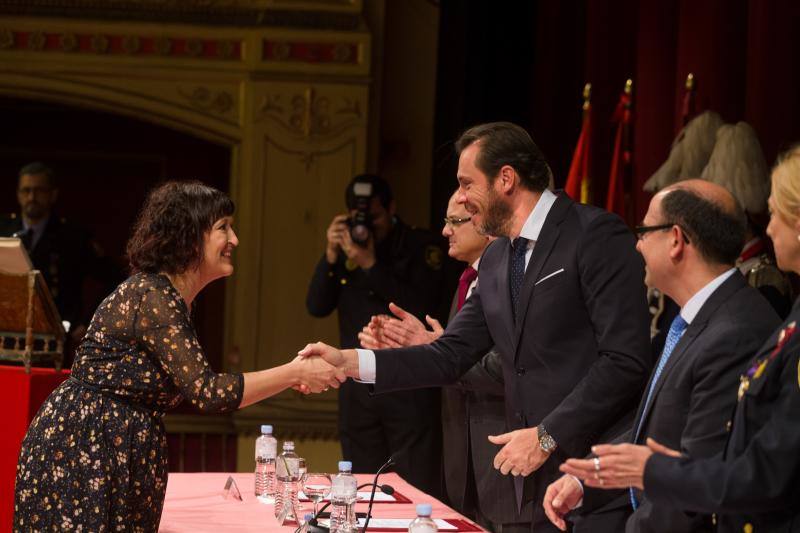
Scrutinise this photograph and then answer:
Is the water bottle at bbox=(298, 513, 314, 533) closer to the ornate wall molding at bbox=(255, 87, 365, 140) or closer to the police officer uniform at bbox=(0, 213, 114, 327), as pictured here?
the police officer uniform at bbox=(0, 213, 114, 327)

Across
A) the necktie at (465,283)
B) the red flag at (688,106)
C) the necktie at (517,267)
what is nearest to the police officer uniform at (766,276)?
the necktie at (517,267)

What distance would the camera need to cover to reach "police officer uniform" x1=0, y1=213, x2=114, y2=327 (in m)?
5.56

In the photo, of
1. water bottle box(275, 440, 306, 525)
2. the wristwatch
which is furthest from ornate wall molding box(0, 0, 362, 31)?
the wristwatch

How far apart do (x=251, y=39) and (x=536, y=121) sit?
1630mm

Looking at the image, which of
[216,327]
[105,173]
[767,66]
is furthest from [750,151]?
[105,173]

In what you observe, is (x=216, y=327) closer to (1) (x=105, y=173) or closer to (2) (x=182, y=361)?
(1) (x=105, y=173)

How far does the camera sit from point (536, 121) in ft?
20.1

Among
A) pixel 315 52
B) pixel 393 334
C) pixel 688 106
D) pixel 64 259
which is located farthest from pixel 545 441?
pixel 315 52

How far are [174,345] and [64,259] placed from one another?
3209 mm

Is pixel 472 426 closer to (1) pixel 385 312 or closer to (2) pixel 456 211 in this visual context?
(2) pixel 456 211

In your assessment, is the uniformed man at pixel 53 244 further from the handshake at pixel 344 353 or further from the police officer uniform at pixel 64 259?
the handshake at pixel 344 353

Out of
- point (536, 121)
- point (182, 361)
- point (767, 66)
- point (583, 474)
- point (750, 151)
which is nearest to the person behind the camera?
point (583, 474)

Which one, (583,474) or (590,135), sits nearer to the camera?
(583,474)

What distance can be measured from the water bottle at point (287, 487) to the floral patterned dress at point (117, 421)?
0.29 meters
